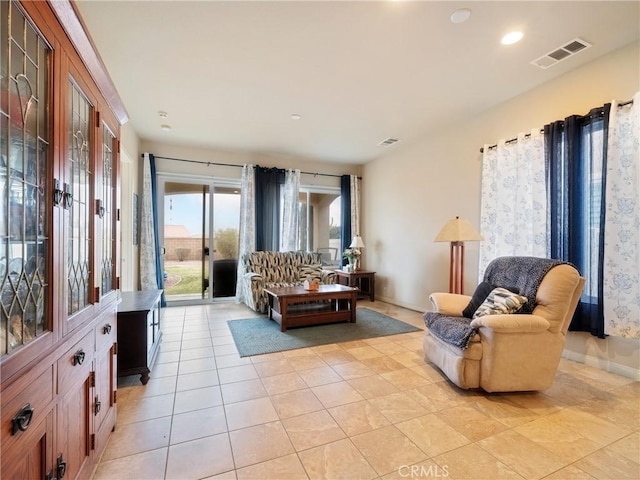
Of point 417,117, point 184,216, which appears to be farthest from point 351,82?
point 184,216

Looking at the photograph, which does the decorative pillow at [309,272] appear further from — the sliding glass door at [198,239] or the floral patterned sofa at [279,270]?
the sliding glass door at [198,239]

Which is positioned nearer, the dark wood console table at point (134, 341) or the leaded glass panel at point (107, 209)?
the leaded glass panel at point (107, 209)

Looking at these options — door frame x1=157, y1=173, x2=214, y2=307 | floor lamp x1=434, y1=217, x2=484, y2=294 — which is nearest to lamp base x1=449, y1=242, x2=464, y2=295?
floor lamp x1=434, y1=217, x2=484, y2=294

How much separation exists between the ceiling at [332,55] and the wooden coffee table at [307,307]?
7.53 feet

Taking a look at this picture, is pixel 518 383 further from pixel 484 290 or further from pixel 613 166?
pixel 613 166

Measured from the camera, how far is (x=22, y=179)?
905mm

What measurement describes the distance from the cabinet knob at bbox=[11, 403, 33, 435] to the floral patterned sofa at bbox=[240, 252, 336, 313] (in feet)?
12.1

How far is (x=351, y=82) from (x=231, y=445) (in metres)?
3.18

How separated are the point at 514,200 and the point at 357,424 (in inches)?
113

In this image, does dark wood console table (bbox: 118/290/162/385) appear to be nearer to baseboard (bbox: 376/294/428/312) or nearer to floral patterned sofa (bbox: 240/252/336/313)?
floral patterned sofa (bbox: 240/252/336/313)

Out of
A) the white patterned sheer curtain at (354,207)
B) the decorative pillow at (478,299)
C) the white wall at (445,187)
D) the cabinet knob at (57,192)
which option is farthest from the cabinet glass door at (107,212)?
the white patterned sheer curtain at (354,207)

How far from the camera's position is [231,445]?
1.67 m

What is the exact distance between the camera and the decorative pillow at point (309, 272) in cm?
497

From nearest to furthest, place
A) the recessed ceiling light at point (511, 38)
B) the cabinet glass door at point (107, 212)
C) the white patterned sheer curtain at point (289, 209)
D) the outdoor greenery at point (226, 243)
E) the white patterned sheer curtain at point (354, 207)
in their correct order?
the cabinet glass door at point (107, 212) < the recessed ceiling light at point (511, 38) < the outdoor greenery at point (226, 243) < the white patterned sheer curtain at point (289, 209) < the white patterned sheer curtain at point (354, 207)
